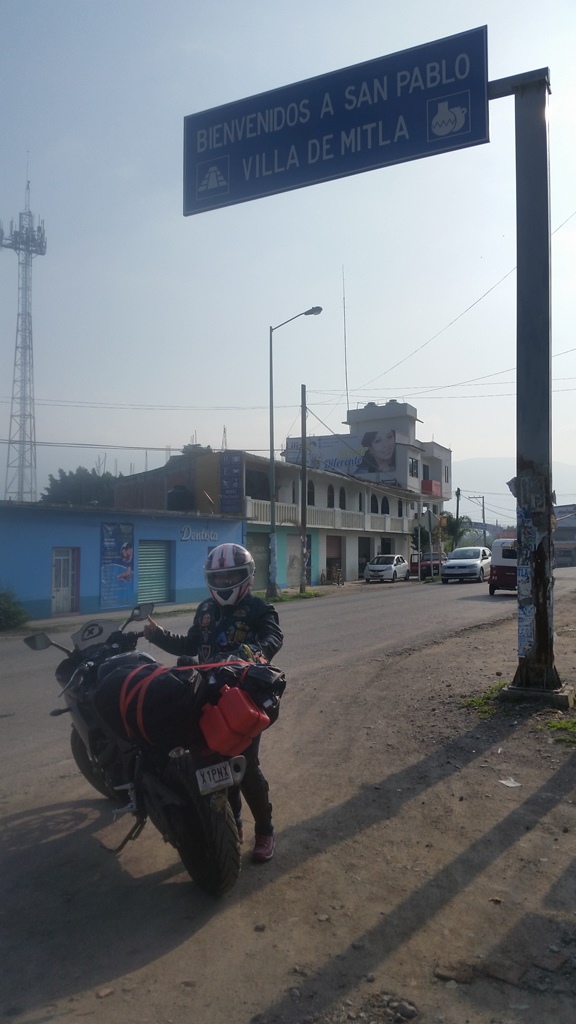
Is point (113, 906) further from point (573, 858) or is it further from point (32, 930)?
point (573, 858)

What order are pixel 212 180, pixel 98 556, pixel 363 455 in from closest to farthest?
pixel 212 180, pixel 98 556, pixel 363 455

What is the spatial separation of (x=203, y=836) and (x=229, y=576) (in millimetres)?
1369

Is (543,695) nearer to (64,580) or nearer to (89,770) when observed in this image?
(89,770)

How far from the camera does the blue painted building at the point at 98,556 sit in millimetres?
22094

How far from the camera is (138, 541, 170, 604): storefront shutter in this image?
27031 mm

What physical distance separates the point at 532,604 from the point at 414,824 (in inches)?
142

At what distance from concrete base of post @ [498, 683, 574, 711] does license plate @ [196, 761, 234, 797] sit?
15.5 ft

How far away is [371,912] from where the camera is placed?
3.70 meters

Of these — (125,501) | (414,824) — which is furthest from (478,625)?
(125,501)

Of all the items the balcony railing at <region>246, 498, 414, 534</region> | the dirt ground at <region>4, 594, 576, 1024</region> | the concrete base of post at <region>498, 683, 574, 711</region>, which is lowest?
the dirt ground at <region>4, 594, 576, 1024</region>

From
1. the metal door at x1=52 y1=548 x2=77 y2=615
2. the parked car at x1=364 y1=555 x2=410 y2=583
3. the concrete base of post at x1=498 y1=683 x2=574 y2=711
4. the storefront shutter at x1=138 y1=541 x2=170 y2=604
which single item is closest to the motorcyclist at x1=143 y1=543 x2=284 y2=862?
the concrete base of post at x1=498 y1=683 x2=574 y2=711

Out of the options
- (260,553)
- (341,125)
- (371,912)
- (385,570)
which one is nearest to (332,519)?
(385,570)

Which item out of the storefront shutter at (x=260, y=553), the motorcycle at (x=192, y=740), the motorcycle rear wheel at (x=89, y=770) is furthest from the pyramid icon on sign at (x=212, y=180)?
the storefront shutter at (x=260, y=553)

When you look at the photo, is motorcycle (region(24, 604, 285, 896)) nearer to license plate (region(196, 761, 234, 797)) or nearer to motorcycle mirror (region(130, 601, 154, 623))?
license plate (region(196, 761, 234, 797))
